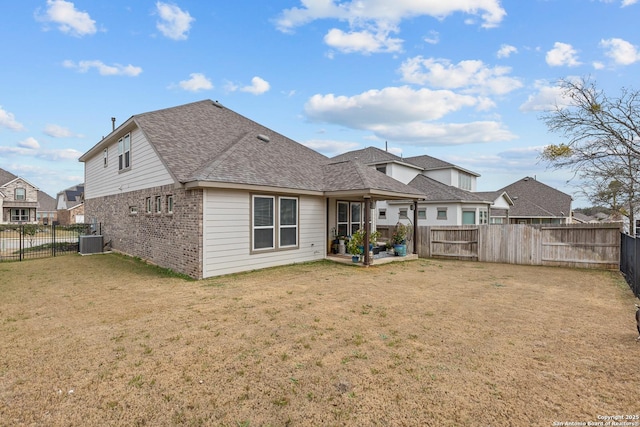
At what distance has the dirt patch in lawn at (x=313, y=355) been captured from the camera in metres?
2.91

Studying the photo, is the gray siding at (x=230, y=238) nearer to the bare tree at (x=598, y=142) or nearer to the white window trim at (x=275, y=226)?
the white window trim at (x=275, y=226)

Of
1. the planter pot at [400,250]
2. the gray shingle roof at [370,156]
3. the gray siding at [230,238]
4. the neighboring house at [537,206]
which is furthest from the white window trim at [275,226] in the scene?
the neighboring house at [537,206]

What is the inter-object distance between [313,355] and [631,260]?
9.89 meters

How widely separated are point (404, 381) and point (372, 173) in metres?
11.0

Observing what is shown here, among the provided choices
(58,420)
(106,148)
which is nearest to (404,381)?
(58,420)

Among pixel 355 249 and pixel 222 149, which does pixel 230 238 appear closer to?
pixel 222 149

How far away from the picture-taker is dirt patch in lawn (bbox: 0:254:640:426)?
2912mm

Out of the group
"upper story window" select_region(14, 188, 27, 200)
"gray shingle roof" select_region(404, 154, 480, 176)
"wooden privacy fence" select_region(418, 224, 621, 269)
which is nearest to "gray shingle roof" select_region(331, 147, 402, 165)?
"gray shingle roof" select_region(404, 154, 480, 176)

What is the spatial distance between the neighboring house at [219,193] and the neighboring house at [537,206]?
25.2m

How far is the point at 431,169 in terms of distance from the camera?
87.8 ft

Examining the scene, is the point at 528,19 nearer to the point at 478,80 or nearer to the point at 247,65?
the point at 478,80

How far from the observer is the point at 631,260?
28.1ft

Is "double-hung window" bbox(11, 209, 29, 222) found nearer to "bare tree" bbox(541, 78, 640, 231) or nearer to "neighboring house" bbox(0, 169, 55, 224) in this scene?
"neighboring house" bbox(0, 169, 55, 224)

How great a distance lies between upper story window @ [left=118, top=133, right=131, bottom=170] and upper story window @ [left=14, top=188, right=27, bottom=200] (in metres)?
37.0
